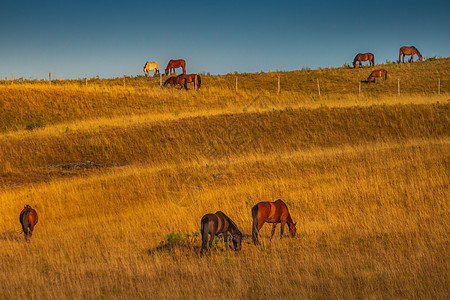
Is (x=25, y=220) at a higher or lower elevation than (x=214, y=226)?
lower

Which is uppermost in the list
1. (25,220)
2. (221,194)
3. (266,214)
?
(266,214)

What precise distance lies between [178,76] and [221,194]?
33.4 meters

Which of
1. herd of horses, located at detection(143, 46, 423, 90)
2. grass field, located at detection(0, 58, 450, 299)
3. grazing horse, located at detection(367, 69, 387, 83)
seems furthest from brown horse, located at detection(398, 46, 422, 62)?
grass field, located at detection(0, 58, 450, 299)

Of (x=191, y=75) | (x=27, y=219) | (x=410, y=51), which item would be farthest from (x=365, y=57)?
(x=27, y=219)

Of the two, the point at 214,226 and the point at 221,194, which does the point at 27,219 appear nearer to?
the point at 214,226

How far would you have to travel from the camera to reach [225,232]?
859 centimetres

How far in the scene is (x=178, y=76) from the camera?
4831 cm

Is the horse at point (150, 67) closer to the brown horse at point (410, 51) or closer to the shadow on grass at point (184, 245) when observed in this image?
Answer: the brown horse at point (410, 51)

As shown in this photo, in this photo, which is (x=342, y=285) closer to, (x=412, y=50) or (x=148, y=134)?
(x=148, y=134)

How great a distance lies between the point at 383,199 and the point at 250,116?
751 inches

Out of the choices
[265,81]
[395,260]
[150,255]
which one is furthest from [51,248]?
[265,81]

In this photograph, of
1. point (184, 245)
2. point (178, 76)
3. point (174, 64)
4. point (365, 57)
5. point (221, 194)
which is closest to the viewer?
point (184, 245)

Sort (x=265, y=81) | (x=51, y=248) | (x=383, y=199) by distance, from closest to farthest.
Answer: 1. (x=51, y=248)
2. (x=383, y=199)
3. (x=265, y=81)

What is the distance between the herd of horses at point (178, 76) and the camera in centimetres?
4825
